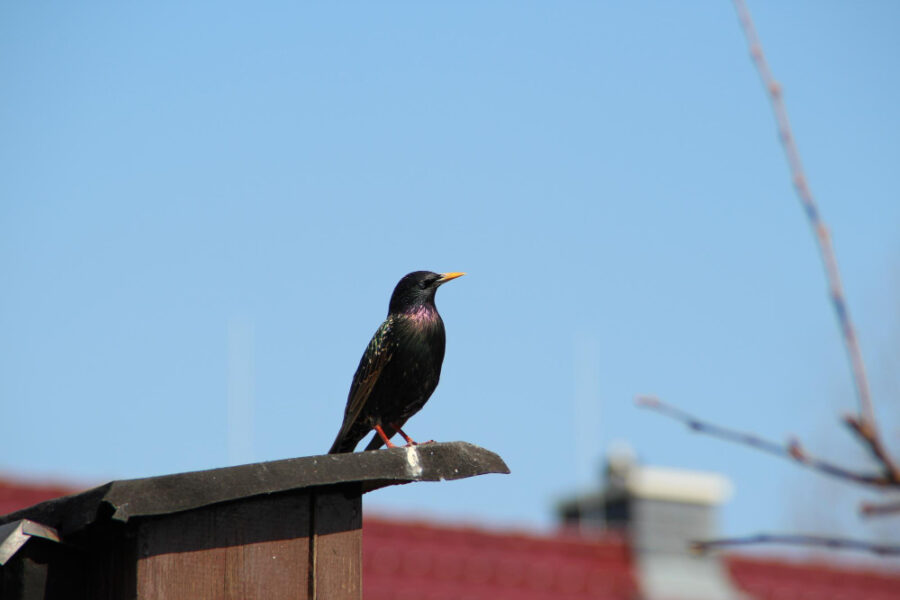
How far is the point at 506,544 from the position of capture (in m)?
9.63

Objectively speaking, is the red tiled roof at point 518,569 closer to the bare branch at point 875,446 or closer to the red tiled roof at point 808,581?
the red tiled roof at point 808,581

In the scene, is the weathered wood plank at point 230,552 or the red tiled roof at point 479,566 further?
the red tiled roof at point 479,566

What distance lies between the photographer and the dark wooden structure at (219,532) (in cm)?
304

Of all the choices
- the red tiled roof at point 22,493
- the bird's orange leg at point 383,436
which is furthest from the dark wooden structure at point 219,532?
the red tiled roof at point 22,493

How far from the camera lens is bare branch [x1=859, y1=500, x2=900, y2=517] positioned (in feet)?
3.68

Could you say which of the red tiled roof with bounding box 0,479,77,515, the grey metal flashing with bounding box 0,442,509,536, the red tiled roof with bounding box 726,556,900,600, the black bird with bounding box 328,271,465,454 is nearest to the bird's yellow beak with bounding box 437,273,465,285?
the black bird with bounding box 328,271,465,454

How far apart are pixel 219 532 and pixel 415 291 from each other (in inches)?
66.4

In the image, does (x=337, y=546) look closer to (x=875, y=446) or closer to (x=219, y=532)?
(x=219, y=532)

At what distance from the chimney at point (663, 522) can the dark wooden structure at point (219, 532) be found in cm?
680

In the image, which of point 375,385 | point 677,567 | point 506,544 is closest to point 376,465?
point 375,385

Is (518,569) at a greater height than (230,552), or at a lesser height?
greater

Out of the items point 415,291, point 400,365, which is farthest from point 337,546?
point 415,291

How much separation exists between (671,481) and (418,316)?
→ 763 cm

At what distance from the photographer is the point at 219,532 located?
10.3ft
